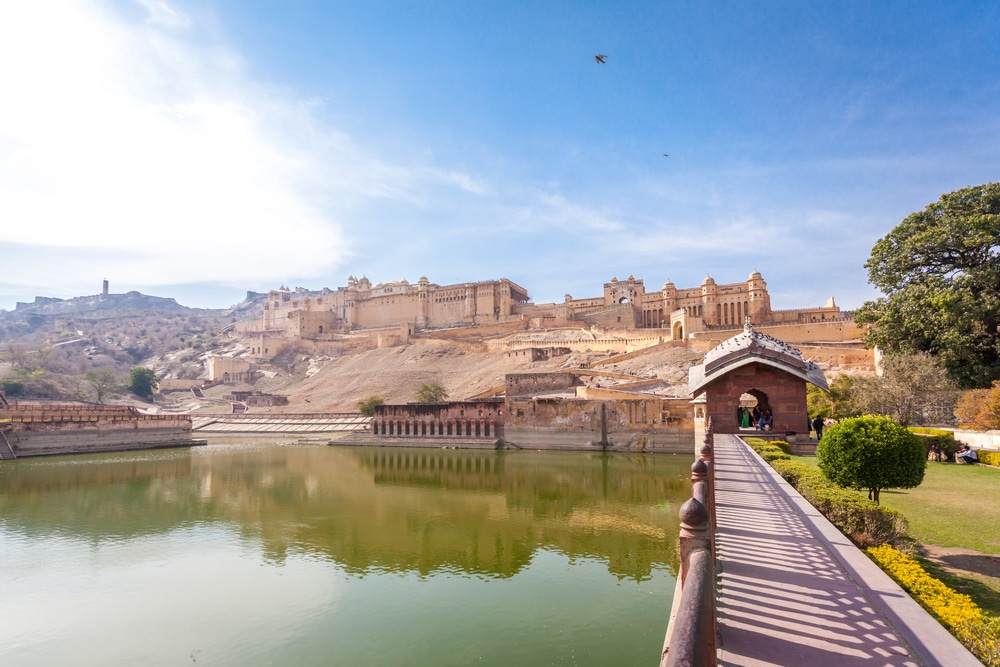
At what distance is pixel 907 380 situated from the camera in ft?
64.4

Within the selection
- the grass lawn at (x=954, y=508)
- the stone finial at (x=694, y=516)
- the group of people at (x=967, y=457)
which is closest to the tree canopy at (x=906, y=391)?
the group of people at (x=967, y=457)

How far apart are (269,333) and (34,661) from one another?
7980 centimetres

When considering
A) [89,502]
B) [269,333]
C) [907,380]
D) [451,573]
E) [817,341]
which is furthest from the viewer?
[269,333]

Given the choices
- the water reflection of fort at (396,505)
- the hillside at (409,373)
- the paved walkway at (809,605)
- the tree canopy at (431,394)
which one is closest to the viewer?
the paved walkway at (809,605)

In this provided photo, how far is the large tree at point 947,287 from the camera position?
61.4ft

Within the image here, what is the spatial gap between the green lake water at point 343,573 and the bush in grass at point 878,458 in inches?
127

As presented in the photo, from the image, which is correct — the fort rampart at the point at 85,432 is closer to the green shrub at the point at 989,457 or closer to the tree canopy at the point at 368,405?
the tree canopy at the point at 368,405

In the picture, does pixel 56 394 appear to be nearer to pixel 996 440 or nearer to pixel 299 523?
pixel 299 523

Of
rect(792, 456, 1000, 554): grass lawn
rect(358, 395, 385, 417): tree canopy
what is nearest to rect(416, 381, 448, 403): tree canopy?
rect(358, 395, 385, 417): tree canopy

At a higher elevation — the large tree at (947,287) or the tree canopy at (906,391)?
the large tree at (947,287)

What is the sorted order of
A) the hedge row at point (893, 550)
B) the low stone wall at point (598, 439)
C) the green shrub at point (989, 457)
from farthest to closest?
the low stone wall at point (598, 439) < the green shrub at point (989, 457) < the hedge row at point (893, 550)

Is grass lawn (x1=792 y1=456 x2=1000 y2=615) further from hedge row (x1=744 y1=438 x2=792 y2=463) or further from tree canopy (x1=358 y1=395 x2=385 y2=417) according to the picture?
tree canopy (x1=358 y1=395 x2=385 y2=417)

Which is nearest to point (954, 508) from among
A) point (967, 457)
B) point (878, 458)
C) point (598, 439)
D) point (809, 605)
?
point (878, 458)

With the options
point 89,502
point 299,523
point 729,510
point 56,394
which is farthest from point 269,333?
point 729,510
